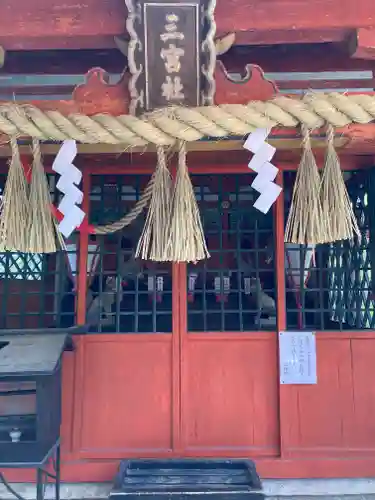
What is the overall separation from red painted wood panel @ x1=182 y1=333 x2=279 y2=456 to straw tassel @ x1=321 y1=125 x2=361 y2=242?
1376 mm

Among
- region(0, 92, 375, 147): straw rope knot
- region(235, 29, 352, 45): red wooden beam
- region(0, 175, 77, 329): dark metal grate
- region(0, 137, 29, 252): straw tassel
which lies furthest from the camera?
region(0, 175, 77, 329): dark metal grate

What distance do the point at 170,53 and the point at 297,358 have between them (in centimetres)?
232

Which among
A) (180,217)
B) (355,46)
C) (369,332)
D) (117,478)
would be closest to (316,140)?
(355,46)

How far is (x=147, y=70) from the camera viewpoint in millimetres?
2307

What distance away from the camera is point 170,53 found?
2285 mm

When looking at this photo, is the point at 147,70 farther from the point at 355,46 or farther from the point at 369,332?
the point at 369,332

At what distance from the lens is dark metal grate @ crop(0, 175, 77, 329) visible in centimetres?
354

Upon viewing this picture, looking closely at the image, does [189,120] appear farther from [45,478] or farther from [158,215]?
[45,478]

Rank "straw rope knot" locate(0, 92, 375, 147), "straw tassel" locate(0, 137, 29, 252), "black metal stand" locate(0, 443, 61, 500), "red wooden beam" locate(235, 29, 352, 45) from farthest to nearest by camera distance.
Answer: "black metal stand" locate(0, 443, 61, 500)
"red wooden beam" locate(235, 29, 352, 45)
"straw tassel" locate(0, 137, 29, 252)
"straw rope knot" locate(0, 92, 375, 147)

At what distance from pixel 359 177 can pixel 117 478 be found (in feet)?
9.46

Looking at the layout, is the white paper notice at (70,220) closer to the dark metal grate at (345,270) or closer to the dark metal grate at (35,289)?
the dark metal grate at (35,289)

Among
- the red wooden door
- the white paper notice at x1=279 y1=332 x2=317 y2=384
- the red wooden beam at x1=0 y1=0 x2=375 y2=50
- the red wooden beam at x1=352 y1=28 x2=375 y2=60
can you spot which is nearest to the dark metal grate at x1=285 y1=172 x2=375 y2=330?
the white paper notice at x1=279 y1=332 x2=317 y2=384

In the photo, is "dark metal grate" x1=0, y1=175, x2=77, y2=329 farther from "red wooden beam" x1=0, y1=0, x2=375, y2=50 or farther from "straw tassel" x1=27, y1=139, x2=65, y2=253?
"red wooden beam" x1=0, y1=0, x2=375, y2=50

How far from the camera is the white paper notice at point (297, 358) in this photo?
3389 mm
